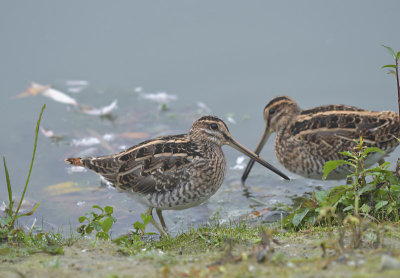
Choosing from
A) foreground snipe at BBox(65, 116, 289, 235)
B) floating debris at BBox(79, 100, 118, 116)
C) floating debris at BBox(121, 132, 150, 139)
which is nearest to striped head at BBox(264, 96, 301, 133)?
foreground snipe at BBox(65, 116, 289, 235)

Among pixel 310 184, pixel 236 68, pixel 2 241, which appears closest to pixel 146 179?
pixel 2 241

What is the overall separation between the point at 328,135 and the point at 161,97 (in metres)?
4.03

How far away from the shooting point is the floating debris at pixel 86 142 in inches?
344

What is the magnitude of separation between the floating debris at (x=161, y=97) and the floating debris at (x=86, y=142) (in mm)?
1460

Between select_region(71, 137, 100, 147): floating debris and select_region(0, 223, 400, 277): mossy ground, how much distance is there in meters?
4.31

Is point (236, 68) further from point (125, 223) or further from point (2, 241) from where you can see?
point (2, 241)

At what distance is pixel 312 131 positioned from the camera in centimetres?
679

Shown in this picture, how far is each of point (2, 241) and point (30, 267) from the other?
91 cm

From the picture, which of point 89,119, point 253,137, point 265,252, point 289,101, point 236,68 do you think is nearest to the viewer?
point 265,252

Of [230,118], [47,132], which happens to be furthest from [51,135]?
[230,118]

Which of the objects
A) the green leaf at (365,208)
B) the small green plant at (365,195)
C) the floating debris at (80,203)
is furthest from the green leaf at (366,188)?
the floating debris at (80,203)

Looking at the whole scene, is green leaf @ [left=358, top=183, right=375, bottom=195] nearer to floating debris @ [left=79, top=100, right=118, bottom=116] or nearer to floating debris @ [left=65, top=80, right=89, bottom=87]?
floating debris @ [left=79, top=100, right=118, bottom=116]

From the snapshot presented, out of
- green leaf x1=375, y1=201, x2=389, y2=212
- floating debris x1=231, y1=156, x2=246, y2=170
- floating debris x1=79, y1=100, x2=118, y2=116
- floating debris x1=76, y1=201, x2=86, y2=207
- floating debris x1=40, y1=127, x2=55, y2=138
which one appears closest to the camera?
green leaf x1=375, y1=201, x2=389, y2=212

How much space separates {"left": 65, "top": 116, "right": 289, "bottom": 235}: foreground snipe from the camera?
19.2 ft
